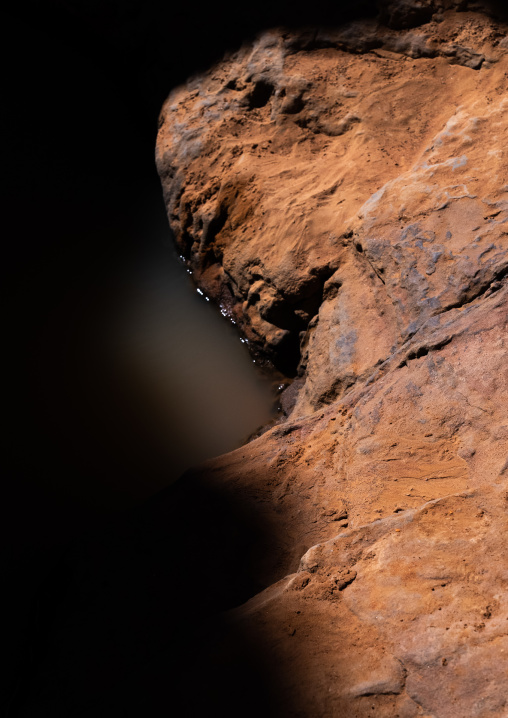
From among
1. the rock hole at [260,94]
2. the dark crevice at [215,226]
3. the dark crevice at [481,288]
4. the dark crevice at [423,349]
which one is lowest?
the dark crevice at [423,349]

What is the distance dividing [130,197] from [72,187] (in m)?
0.49

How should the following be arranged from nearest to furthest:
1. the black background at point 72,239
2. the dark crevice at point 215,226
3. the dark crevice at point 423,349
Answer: the dark crevice at point 423,349 < the black background at point 72,239 < the dark crevice at point 215,226

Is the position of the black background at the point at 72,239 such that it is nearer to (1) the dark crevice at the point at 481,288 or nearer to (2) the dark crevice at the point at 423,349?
(2) the dark crevice at the point at 423,349

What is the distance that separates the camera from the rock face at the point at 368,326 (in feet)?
4.55

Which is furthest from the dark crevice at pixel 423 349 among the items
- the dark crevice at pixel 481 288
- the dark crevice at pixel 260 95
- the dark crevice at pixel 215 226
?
the dark crevice at pixel 260 95

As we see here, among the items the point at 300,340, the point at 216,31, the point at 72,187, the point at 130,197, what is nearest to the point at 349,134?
the point at 300,340

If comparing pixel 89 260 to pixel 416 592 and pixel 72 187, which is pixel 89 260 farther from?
pixel 416 592

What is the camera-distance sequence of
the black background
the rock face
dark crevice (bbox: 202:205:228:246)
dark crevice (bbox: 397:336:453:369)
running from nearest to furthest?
the rock face, dark crevice (bbox: 397:336:453:369), the black background, dark crevice (bbox: 202:205:228:246)

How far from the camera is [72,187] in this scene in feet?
14.6

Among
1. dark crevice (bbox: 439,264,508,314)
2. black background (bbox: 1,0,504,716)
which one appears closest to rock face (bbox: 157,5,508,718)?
dark crevice (bbox: 439,264,508,314)

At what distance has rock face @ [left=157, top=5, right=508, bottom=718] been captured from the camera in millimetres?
1386

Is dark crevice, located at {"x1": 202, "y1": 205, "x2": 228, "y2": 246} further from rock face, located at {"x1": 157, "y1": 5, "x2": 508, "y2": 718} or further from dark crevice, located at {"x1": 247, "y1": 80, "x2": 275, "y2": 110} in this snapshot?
dark crevice, located at {"x1": 247, "y1": 80, "x2": 275, "y2": 110}

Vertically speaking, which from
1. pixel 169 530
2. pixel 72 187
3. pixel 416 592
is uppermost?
pixel 72 187

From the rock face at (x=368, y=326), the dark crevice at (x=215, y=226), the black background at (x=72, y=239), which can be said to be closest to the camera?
the rock face at (x=368, y=326)
